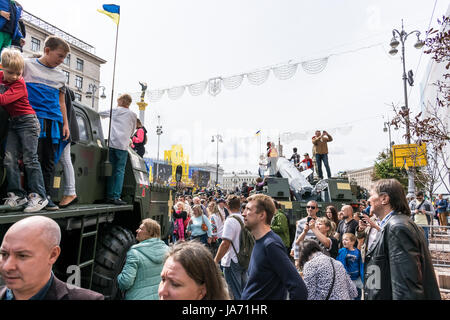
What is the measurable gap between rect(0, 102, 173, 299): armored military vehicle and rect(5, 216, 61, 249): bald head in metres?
0.93

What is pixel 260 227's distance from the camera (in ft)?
9.51

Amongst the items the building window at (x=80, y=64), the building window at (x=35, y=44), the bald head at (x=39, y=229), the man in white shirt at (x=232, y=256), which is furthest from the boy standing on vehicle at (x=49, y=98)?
the building window at (x=80, y=64)

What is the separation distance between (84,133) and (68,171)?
1127 mm

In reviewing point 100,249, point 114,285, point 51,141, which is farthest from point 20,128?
point 114,285

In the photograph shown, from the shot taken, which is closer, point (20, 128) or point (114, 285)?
point (20, 128)

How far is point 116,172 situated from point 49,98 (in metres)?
1.73

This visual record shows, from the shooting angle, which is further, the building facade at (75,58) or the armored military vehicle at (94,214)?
the building facade at (75,58)

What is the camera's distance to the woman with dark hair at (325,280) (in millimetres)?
2803

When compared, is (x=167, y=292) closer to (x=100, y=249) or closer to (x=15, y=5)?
(x=100, y=249)

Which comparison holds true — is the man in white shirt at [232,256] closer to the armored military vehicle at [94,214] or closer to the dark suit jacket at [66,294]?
the armored military vehicle at [94,214]

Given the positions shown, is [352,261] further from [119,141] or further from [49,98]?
[49,98]

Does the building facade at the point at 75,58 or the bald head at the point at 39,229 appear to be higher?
the building facade at the point at 75,58

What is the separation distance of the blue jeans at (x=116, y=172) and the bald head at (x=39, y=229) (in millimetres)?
3036

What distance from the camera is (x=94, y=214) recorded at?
3746 millimetres
